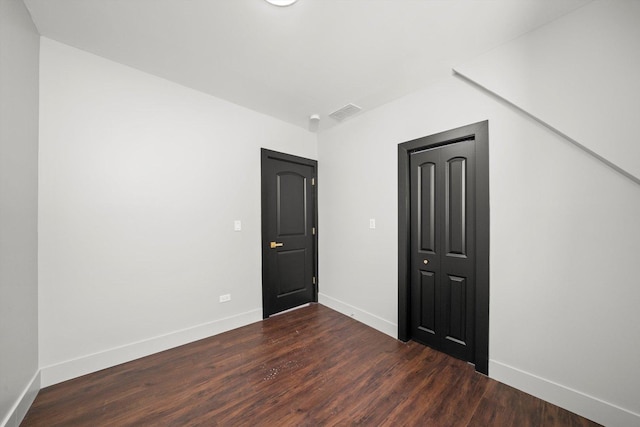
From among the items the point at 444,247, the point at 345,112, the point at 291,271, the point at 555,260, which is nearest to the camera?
the point at 555,260

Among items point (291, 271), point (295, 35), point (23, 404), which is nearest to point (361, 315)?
point (291, 271)

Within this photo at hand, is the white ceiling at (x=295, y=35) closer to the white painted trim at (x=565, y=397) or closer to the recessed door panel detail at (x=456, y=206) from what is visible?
the recessed door panel detail at (x=456, y=206)

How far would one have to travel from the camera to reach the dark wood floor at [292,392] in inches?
61.8

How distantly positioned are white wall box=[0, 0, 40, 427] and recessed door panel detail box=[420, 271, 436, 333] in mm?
3186

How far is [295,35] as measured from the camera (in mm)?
1809

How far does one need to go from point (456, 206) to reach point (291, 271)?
7.61 feet

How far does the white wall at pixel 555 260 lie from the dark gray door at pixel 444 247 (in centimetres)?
21

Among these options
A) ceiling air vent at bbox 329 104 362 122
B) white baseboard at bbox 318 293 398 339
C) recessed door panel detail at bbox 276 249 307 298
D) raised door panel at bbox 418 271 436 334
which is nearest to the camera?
raised door panel at bbox 418 271 436 334

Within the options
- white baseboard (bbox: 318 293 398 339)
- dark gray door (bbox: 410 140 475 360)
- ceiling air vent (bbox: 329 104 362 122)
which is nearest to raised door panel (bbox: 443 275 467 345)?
dark gray door (bbox: 410 140 475 360)

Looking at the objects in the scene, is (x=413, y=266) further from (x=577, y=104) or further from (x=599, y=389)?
(x=577, y=104)

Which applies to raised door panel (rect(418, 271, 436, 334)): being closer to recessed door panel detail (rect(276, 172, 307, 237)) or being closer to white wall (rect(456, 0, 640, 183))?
white wall (rect(456, 0, 640, 183))

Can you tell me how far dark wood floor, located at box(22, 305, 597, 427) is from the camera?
5.15ft

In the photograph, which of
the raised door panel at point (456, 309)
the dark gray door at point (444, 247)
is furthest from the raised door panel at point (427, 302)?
the raised door panel at point (456, 309)

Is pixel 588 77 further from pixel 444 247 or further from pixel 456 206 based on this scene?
pixel 444 247
